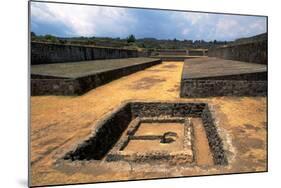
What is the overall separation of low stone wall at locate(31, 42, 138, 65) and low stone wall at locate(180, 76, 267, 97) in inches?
176

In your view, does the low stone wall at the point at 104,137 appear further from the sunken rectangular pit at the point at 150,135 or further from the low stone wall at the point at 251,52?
the low stone wall at the point at 251,52

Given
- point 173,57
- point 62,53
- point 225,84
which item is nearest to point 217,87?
point 225,84

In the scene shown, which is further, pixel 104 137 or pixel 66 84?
pixel 66 84

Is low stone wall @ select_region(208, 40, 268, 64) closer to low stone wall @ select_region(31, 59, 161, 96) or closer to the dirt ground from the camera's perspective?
the dirt ground

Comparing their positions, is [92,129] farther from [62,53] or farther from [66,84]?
[62,53]

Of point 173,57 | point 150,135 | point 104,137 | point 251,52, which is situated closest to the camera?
point 104,137

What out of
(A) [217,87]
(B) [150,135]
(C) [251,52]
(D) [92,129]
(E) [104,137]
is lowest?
(B) [150,135]

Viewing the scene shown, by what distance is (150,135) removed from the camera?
7039 millimetres

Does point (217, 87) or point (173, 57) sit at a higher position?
point (173, 57)

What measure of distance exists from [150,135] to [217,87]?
2.68 metres

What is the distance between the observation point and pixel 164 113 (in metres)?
8.09

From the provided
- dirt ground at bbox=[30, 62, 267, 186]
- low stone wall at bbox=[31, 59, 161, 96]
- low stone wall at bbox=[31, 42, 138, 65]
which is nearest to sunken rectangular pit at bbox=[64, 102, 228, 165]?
dirt ground at bbox=[30, 62, 267, 186]
